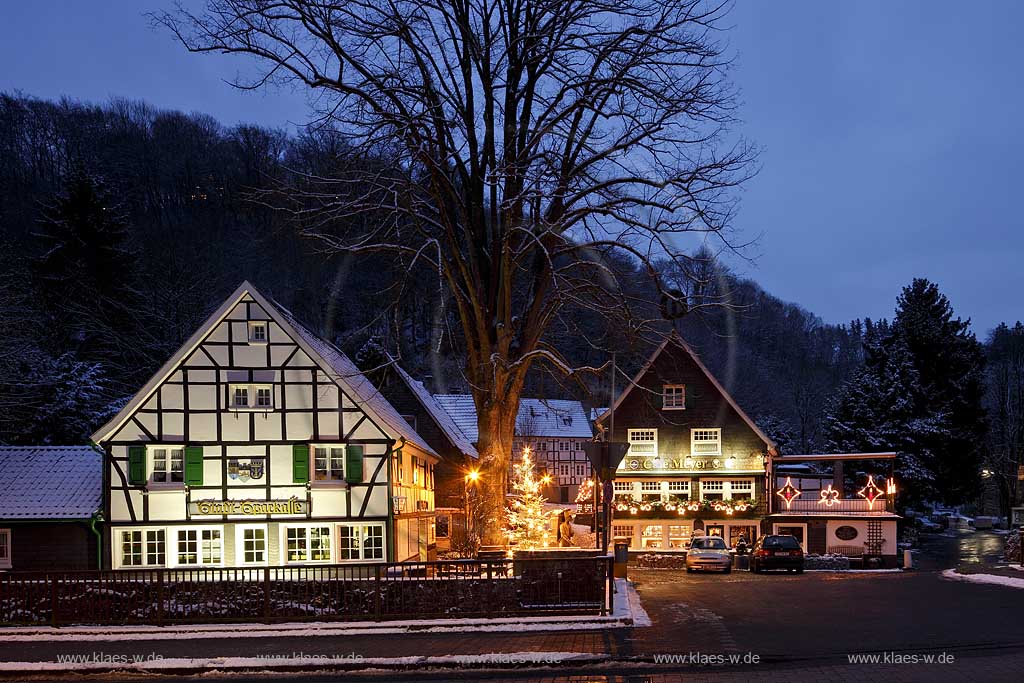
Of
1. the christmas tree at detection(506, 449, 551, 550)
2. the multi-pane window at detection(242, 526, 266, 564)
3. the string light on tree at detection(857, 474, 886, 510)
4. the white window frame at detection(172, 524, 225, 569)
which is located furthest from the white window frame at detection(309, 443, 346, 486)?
the string light on tree at detection(857, 474, 886, 510)

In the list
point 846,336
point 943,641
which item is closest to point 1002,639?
point 943,641

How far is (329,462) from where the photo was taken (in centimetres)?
3106

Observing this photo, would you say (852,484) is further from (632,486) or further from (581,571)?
(581,571)

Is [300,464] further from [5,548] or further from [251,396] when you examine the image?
[5,548]

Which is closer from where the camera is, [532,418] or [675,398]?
[675,398]

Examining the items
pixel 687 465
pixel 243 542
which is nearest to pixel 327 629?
pixel 243 542

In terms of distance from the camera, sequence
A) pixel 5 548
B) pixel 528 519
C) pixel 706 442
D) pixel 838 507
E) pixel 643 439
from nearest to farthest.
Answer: pixel 5 548 → pixel 528 519 → pixel 838 507 → pixel 706 442 → pixel 643 439

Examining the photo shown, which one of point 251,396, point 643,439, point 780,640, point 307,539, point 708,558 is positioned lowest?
point 708,558

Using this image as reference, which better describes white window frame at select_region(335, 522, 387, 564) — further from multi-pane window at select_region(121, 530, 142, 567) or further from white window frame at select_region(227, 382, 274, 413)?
multi-pane window at select_region(121, 530, 142, 567)

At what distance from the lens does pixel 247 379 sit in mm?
→ 30875

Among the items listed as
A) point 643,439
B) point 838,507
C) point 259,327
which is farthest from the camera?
point 643,439

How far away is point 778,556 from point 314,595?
22476 millimetres

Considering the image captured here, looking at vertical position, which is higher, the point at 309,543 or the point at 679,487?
the point at 309,543

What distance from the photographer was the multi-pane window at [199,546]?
29.8 m
